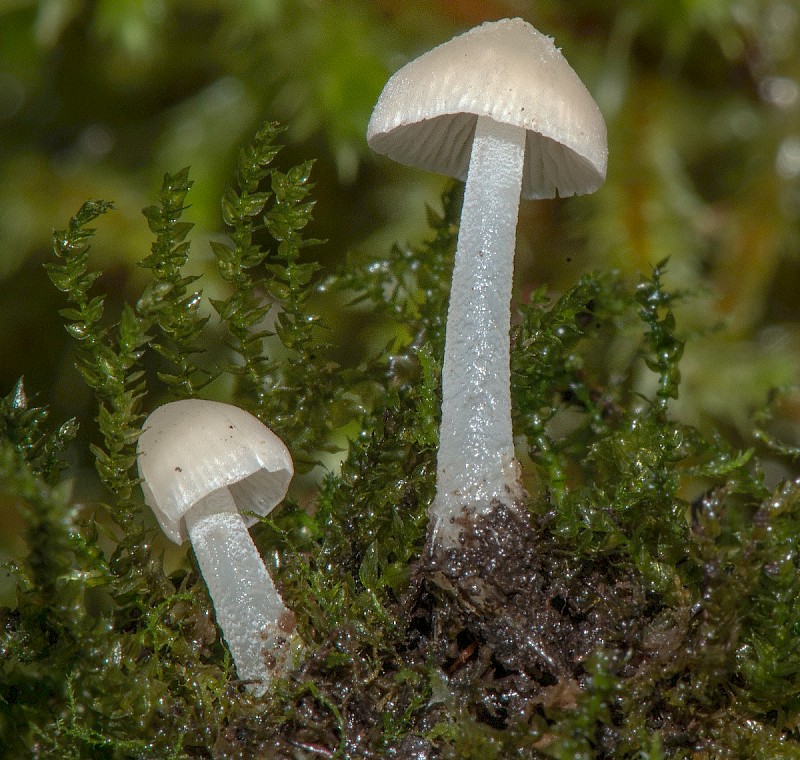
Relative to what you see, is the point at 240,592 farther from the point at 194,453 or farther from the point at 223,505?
the point at 194,453

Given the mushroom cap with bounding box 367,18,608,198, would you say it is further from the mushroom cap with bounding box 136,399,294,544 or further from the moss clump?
the mushroom cap with bounding box 136,399,294,544

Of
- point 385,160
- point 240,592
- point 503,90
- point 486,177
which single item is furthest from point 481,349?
point 385,160

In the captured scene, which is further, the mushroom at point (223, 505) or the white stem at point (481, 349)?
the white stem at point (481, 349)

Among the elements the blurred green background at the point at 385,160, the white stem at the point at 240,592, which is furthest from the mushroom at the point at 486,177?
the blurred green background at the point at 385,160

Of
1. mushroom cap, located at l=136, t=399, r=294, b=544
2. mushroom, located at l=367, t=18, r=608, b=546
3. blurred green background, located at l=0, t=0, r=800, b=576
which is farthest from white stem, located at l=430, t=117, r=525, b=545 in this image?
blurred green background, located at l=0, t=0, r=800, b=576

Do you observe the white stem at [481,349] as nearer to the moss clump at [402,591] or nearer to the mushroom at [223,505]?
the moss clump at [402,591]

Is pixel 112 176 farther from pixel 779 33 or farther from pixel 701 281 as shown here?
pixel 779 33

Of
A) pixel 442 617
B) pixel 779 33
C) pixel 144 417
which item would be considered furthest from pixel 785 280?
pixel 144 417
